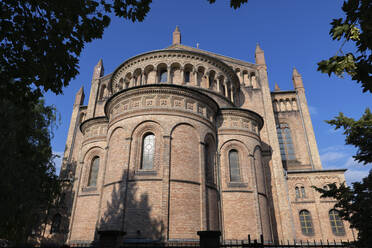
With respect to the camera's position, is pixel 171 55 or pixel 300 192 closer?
pixel 171 55

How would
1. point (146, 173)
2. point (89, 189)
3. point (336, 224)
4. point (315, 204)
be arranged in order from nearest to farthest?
point (146, 173), point (89, 189), point (336, 224), point (315, 204)

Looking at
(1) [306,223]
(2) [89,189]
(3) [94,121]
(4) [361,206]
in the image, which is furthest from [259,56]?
(2) [89,189]

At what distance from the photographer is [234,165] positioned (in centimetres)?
1702

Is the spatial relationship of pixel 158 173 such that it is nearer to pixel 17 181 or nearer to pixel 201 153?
pixel 201 153

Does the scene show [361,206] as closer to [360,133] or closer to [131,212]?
[360,133]

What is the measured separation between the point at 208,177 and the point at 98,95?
55.1 ft

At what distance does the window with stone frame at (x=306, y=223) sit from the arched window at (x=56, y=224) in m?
19.4

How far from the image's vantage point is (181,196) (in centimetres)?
1292

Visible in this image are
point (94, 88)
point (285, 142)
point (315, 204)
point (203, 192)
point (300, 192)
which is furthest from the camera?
point (285, 142)

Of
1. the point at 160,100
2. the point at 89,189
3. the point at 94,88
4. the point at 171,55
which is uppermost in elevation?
the point at 94,88

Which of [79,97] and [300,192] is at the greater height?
[79,97]

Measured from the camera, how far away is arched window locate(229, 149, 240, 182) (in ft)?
54.6

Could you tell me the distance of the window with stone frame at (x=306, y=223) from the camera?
19906 mm

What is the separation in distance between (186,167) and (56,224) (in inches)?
523
